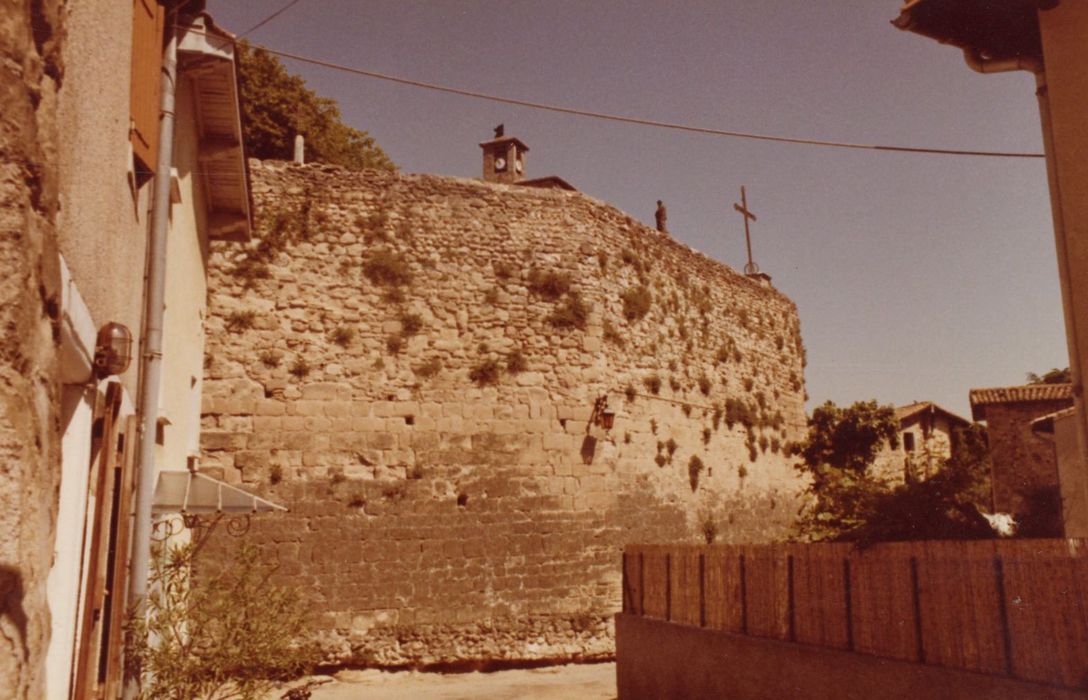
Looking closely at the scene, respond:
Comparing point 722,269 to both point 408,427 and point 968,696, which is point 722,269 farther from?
point 968,696

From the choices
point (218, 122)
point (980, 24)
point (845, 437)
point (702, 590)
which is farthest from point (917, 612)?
point (845, 437)

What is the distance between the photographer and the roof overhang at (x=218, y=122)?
26.6 feet

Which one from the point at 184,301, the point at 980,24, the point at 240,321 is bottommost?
the point at 184,301

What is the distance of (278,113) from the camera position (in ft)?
71.2

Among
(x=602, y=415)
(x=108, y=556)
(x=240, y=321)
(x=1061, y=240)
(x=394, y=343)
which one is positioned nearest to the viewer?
(x=108, y=556)

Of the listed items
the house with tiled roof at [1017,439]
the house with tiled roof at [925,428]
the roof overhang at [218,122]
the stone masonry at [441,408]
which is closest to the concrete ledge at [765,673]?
the stone masonry at [441,408]

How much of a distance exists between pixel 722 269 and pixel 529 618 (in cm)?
953

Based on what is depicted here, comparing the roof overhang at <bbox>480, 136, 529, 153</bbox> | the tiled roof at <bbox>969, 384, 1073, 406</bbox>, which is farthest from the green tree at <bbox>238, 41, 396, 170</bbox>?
the tiled roof at <bbox>969, 384, 1073, 406</bbox>

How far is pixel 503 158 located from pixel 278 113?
9.08m

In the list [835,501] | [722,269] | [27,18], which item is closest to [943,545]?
[835,501]

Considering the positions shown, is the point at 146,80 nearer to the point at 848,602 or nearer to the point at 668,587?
the point at 848,602

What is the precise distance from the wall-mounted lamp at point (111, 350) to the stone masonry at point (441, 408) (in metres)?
7.59

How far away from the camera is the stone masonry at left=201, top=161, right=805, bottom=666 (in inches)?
495

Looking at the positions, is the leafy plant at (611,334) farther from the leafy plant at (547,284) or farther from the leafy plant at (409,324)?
A: the leafy plant at (409,324)
